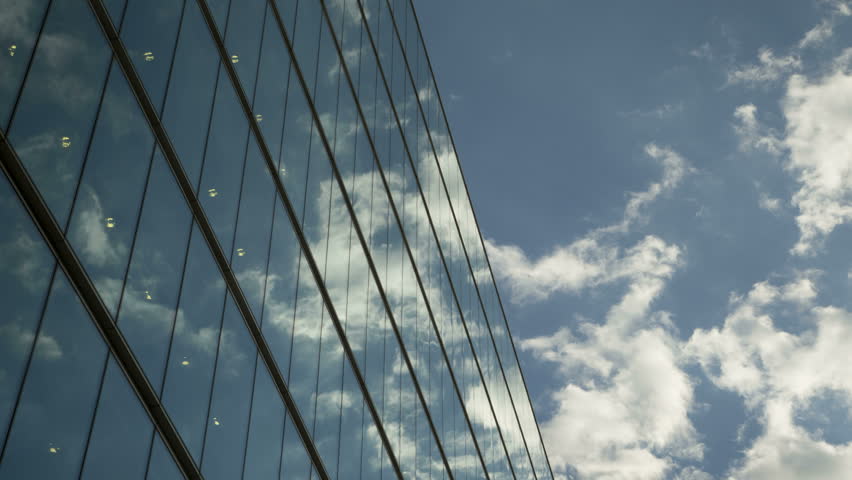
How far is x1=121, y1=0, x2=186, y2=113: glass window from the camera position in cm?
1327

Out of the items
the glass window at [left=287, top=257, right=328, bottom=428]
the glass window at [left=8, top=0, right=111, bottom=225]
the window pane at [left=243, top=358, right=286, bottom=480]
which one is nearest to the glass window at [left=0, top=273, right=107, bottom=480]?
the glass window at [left=8, top=0, right=111, bottom=225]

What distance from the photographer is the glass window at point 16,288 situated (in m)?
9.28

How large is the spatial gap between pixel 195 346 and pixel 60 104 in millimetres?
4719

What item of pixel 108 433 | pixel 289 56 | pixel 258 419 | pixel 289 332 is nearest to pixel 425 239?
pixel 289 56

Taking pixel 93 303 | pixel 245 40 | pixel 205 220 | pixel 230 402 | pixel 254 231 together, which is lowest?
pixel 93 303

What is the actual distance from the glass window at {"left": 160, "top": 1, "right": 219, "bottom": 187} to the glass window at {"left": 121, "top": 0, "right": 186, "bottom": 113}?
226 millimetres

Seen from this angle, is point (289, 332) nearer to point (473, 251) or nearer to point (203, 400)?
point (203, 400)

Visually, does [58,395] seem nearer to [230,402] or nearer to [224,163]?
[230,402]

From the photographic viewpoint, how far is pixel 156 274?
12844 millimetres

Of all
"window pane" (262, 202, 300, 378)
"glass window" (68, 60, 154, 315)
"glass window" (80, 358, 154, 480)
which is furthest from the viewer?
"window pane" (262, 202, 300, 378)

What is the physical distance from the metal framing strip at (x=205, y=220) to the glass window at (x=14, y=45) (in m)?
1.70

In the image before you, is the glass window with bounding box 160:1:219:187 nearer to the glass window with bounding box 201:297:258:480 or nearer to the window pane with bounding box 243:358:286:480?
the glass window with bounding box 201:297:258:480

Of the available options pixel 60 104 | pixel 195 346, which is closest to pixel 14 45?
pixel 60 104

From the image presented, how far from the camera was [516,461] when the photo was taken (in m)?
41.1
